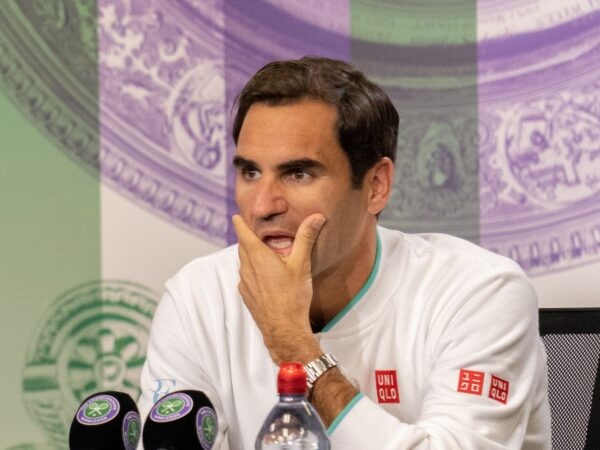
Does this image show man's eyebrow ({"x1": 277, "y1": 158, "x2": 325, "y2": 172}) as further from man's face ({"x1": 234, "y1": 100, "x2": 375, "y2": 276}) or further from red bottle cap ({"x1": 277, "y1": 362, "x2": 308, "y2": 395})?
red bottle cap ({"x1": 277, "y1": 362, "x2": 308, "y2": 395})

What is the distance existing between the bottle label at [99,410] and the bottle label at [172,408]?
0.05 meters

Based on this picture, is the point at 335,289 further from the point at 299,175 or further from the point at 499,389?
the point at 499,389

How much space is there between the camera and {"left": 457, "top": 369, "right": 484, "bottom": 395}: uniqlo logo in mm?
1778

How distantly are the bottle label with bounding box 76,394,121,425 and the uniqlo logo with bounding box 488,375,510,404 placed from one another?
0.71m

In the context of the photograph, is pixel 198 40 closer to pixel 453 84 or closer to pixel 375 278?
pixel 453 84

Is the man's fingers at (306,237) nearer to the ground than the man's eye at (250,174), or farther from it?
nearer to the ground

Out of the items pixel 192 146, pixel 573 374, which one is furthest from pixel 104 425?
pixel 192 146

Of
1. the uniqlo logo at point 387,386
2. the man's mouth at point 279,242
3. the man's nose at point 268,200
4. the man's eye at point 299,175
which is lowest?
the uniqlo logo at point 387,386

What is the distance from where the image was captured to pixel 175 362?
2010 millimetres

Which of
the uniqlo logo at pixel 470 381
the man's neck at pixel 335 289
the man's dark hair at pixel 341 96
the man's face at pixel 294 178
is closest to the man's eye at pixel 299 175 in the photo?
the man's face at pixel 294 178

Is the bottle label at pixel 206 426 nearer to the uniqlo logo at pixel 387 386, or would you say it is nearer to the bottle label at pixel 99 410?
the bottle label at pixel 99 410

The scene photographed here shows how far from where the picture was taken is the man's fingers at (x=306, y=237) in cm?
189

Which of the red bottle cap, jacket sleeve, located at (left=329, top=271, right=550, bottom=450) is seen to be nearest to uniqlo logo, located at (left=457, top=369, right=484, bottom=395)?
jacket sleeve, located at (left=329, top=271, right=550, bottom=450)

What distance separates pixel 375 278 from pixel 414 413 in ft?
0.92
